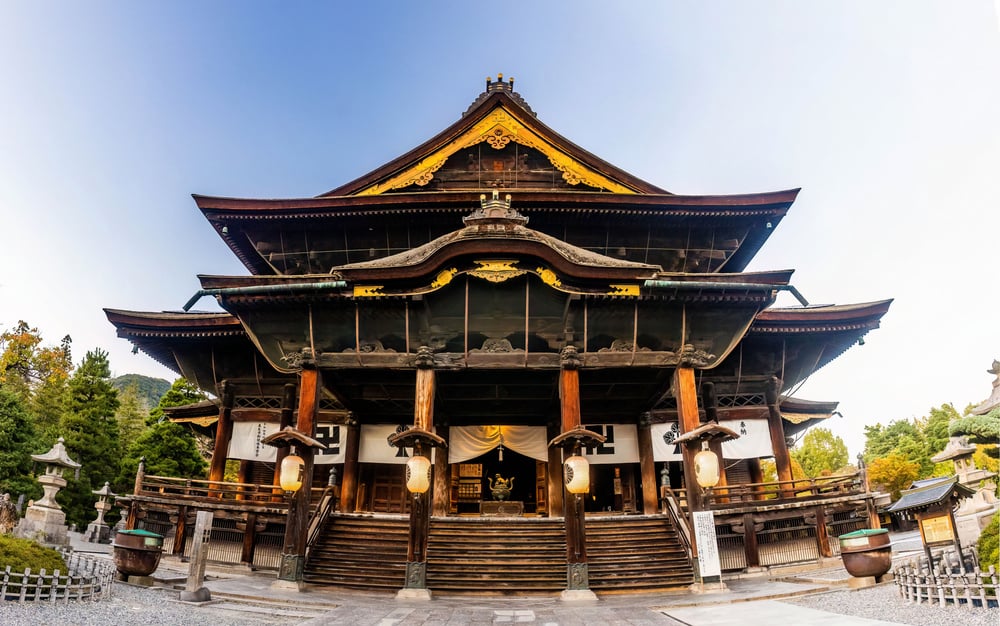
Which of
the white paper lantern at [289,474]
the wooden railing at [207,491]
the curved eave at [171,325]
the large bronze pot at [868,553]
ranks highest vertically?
the curved eave at [171,325]

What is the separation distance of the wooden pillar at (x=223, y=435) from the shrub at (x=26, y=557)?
308 inches

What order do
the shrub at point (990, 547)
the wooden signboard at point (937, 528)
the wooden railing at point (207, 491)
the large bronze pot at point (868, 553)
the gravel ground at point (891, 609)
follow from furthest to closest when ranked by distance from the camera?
the wooden railing at point (207, 491) < the large bronze pot at point (868, 553) < the wooden signboard at point (937, 528) < the shrub at point (990, 547) < the gravel ground at point (891, 609)

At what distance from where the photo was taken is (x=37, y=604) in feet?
27.2

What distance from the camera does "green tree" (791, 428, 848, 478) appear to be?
63.2 m

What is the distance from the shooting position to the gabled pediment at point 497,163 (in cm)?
2022

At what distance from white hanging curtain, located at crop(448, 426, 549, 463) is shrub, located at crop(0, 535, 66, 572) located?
39.6 feet

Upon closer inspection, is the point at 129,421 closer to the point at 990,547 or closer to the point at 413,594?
the point at 413,594

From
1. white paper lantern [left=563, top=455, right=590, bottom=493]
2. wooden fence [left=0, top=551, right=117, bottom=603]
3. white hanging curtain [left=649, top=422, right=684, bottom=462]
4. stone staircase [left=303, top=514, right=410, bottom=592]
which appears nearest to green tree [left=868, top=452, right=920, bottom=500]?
white hanging curtain [left=649, top=422, right=684, bottom=462]

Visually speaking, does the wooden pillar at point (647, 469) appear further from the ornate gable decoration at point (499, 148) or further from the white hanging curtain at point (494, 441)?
the ornate gable decoration at point (499, 148)

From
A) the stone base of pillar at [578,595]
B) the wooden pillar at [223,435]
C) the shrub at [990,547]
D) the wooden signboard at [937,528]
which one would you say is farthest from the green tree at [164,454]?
the shrub at [990,547]

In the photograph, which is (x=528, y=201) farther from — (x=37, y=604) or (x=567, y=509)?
(x=37, y=604)

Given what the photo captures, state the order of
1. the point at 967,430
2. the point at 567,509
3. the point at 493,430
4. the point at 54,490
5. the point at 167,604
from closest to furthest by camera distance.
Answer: the point at 167,604 < the point at 567,509 < the point at 54,490 < the point at 967,430 < the point at 493,430

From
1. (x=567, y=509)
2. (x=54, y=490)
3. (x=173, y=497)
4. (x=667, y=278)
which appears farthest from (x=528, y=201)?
(x=54, y=490)

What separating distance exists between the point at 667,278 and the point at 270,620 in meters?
11.4
